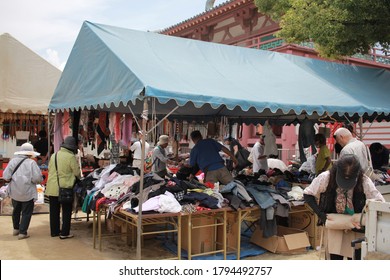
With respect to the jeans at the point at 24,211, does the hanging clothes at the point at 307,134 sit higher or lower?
higher

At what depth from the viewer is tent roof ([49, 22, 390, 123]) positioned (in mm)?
5289

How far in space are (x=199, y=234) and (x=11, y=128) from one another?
7.68m

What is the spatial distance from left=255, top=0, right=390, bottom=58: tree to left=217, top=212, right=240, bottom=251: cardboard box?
4.74 meters

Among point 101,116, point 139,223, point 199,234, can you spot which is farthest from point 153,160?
point 139,223

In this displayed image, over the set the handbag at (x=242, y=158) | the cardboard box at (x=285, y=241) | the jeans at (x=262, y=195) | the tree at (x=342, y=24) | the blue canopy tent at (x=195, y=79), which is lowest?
the cardboard box at (x=285, y=241)

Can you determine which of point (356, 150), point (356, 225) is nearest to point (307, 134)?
point (356, 150)

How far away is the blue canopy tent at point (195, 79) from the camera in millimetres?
5250

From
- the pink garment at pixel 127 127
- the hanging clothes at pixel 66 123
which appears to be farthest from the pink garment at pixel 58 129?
the pink garment at pixel 127 127

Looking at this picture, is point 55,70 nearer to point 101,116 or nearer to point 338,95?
point 101,116

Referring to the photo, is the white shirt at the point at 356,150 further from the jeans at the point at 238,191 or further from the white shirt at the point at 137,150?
the white shirt at the point at 137,150

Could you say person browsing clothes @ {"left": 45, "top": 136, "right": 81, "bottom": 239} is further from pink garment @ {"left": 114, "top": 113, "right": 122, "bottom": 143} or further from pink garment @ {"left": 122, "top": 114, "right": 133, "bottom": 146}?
pink garment @ {"left": 122, "top": 114, "right": 133, "bottom": 146}

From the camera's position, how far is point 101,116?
854cm

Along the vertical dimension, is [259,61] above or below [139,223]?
above

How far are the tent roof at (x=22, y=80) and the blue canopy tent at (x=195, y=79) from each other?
313cm
